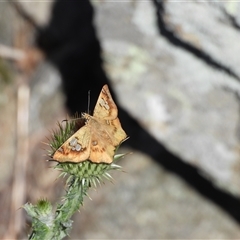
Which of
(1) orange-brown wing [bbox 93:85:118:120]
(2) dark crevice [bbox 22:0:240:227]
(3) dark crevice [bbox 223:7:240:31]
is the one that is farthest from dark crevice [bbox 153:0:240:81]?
(1) orange-brown wing [bbox 93:85:118:120]

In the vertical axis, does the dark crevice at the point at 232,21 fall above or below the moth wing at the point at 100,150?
above

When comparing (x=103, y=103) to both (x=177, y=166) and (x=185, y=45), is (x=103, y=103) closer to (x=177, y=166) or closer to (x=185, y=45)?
(x=185, y=45)

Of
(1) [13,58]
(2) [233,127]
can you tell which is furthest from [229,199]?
(1) [13,58]

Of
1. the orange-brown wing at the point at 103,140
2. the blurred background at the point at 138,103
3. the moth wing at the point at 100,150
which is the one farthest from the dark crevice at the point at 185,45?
the moth wing at the point at 100,150

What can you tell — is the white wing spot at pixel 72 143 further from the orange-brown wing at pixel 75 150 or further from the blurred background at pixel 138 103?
the blurred background at pixel 138 103

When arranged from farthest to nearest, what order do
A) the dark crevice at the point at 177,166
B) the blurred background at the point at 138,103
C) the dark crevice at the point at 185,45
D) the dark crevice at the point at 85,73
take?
the dark crevice at the point at 85,73
the dark crevice at the point at 177,166
the blurred background at the point at 138,103
the dark crevice at the point at 185,45

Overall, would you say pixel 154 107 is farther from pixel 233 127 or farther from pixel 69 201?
pixel 69 201

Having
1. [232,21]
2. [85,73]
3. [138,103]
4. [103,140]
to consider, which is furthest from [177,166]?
[103,140]
